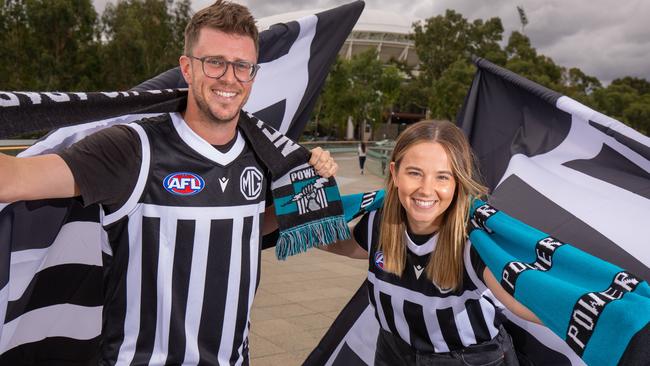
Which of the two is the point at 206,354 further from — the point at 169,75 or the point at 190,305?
the point at 169,75

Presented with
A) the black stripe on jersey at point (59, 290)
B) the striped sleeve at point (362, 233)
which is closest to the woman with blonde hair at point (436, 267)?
the striped sleeve at point (362, 233)

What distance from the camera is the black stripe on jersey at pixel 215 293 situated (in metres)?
2.08

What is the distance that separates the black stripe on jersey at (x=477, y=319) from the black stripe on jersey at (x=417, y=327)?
0.18 m

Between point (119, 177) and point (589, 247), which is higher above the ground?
point (119, 177)

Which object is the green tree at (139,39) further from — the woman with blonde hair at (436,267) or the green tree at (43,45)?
the woman with blonde hair at (436,267)

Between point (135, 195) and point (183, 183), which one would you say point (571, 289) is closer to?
point (183, 183)

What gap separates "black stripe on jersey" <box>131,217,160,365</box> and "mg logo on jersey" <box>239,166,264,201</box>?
13.8 inches

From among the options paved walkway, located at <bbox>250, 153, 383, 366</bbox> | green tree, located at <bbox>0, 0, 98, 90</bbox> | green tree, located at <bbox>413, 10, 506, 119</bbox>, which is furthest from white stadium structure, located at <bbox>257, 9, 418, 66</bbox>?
paved walkway, located at <bbox>250, 153, 383, 366</bbox>

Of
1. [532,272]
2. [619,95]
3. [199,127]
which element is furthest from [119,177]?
[619,95]

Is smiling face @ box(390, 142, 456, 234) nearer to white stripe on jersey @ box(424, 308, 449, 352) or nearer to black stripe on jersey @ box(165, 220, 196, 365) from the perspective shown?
white stripe on jersey @ box(424, 308, 449, 352)

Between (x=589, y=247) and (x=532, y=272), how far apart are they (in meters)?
0.95

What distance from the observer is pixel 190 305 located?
2066 mm

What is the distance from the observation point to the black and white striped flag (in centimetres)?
257

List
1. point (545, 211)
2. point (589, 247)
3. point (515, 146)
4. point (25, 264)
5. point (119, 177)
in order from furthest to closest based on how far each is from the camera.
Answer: point (515, 146) < point (545, 211) < point (589, 247) < point (25, 264) < point (119, 177)
